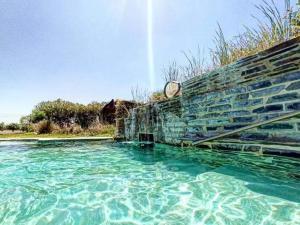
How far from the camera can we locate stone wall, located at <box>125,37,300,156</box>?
3.73 m

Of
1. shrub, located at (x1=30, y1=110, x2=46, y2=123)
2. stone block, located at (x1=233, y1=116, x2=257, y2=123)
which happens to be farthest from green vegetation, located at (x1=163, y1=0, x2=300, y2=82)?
shrub, located at (x1=30, y1=110, x2=46, y2=123)

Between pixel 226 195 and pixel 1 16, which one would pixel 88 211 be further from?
pixel 1 16

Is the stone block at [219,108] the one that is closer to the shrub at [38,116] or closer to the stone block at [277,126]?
the stone block at [277,126]

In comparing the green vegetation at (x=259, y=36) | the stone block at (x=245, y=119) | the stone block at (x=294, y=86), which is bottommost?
the stone block at (x=245, y=119)

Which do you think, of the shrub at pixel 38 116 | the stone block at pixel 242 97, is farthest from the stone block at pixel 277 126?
the shrub at pixel 38 116

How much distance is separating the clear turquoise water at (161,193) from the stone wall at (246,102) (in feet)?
1.49

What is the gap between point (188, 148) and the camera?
21.6 ft

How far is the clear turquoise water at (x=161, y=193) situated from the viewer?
2312mm

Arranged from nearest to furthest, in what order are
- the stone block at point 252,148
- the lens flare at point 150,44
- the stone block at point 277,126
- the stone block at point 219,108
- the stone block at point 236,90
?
the stone block at point 277,126 < the stone block at point 252,148 < the stone block at point 236,90 < the stone block at point 219,108 < the lens flare at point 150,44

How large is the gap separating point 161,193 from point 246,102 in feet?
9.36

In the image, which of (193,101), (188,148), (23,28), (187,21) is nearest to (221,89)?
(193,101)

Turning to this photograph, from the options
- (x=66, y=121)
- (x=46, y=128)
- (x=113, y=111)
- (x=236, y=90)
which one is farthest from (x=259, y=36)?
(x=66, y=121)

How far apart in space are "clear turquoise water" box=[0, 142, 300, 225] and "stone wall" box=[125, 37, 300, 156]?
45 cm

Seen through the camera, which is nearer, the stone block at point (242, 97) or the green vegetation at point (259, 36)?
the stone block at point (242, 97)
